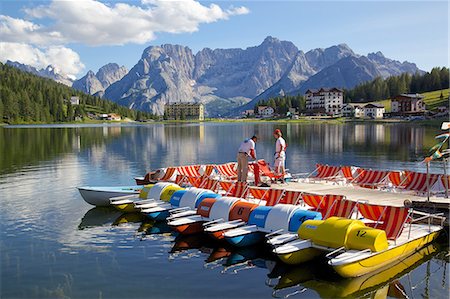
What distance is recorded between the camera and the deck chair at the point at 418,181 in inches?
1044

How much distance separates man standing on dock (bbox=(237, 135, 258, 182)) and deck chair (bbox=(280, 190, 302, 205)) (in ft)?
16.8

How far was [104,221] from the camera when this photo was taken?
25.2m

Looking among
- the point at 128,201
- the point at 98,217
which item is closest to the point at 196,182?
the point at 128,201

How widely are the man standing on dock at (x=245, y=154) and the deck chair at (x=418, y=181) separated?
992 centimetres

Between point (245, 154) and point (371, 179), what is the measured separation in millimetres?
9175

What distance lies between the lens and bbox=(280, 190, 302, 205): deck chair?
22.2 meters

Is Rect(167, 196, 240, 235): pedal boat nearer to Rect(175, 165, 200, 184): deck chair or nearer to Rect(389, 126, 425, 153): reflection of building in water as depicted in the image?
Rect(175, 165, 200, 184): deck chair

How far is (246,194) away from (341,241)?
9192 millimetres

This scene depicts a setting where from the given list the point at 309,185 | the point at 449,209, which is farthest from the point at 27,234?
the point at 449,209

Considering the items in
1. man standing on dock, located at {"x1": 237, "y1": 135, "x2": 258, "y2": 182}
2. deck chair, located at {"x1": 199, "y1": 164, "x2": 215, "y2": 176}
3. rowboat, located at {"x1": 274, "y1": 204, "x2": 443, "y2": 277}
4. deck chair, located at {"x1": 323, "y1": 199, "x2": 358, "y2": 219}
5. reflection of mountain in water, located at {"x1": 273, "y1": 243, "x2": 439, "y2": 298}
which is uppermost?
man standing on dock, located at {"x1": 237, "y1": 135, "x2": 258, "y2": 182}

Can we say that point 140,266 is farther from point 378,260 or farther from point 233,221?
point 378,260

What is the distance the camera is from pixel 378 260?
16.2 meters

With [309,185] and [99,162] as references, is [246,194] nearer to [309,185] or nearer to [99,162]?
[309,185]

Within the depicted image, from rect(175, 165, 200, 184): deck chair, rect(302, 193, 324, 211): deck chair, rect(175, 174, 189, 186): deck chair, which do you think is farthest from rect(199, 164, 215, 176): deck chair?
rect(302, 193, 324, 211): deck chair
